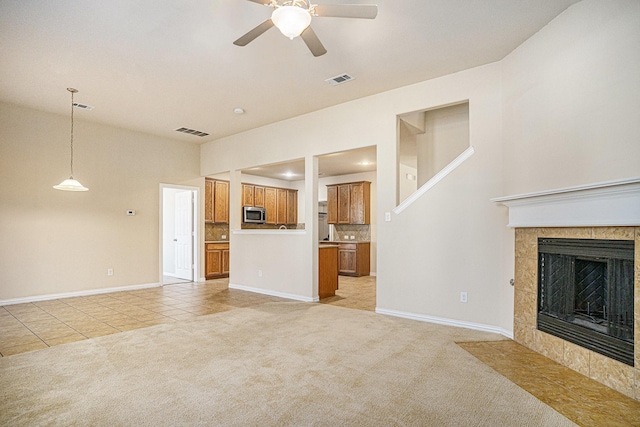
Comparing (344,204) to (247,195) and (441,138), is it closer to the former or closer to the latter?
(247,195)

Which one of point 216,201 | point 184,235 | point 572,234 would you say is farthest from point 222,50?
point 184,235

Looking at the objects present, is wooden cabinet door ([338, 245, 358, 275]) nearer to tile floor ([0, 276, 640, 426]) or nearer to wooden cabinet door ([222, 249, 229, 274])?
tile floor ([0, 276, 640, 426])

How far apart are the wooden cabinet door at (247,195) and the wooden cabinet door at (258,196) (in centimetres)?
7

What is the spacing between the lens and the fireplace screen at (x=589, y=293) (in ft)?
7.95

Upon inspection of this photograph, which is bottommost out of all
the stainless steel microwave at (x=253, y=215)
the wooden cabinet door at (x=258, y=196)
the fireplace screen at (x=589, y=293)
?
the fireplace screen at (x=589, y=293)

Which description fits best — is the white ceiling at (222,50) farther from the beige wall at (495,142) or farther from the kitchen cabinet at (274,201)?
the kitchen cabinet at (274,201)

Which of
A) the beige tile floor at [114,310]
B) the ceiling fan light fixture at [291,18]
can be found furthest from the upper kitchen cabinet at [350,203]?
the ceiling fan light fixture at [291,18]

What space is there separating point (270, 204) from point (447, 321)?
22.4 ft

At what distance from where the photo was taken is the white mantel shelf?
2.32 metres

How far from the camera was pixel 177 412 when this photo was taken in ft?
7.02

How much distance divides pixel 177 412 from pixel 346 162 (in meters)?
6.36

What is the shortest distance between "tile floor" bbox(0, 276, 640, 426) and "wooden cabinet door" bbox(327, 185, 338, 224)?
231 centimetres

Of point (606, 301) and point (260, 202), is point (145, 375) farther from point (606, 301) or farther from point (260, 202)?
point (260, 202)

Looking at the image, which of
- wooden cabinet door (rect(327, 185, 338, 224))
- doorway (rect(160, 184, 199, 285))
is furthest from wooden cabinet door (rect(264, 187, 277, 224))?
doorway (rect(160, 184, 199, 285))
